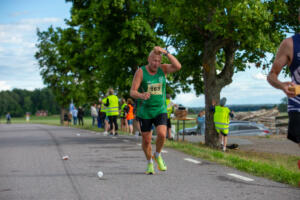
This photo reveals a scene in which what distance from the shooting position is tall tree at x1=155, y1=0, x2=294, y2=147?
506 inches

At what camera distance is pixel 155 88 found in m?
6.90

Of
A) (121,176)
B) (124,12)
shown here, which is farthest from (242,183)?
(124,12)

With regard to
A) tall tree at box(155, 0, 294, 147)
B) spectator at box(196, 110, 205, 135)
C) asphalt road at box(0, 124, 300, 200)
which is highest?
tall tree at box(155, 0, 294, 147)

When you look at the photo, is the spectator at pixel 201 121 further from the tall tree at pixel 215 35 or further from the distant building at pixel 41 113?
the distant building at pixel 41 113

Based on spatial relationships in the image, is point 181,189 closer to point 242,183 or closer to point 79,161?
point 242,183

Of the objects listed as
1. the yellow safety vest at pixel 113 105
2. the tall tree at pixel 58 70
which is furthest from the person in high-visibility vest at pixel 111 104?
the tall tree at pixel 58 70

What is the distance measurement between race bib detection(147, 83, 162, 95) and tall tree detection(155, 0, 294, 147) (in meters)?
6.31

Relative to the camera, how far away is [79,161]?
9.56 metres

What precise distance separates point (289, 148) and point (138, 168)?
11520mm

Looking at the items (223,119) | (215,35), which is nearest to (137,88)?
(215,35)

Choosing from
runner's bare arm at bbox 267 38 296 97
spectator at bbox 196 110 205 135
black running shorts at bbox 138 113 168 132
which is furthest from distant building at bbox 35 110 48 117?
runner's bare arm at bbox 267 38 296 97

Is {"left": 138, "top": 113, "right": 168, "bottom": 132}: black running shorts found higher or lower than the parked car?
higher

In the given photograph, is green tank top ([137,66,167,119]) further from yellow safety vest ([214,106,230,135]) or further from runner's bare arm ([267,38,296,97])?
yellow safety vest ([214,106,230,135])

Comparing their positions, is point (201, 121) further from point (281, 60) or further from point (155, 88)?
point (281, 60)
